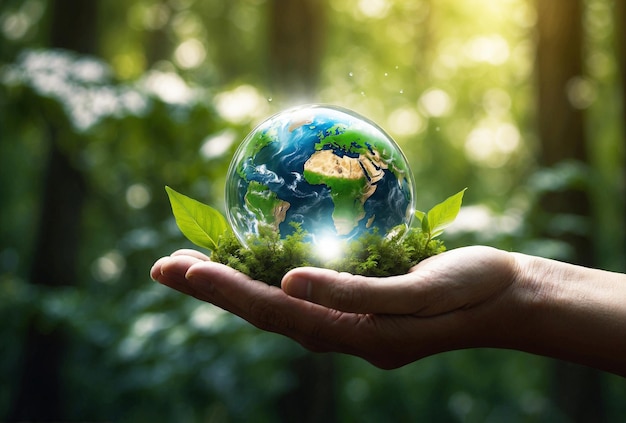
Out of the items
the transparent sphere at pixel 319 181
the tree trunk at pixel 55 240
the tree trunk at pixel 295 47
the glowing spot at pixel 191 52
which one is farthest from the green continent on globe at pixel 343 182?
the glowing spot at pixel 191 52

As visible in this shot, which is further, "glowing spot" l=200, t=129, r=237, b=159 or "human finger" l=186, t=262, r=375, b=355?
"glowing spot" l=200, t=129, r=237, b=159

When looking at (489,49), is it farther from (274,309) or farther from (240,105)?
(274,309)

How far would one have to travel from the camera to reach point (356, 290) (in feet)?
6.69

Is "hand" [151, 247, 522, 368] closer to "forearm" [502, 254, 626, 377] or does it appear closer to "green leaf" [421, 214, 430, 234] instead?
"forearm" [502, 254, 626, 377]

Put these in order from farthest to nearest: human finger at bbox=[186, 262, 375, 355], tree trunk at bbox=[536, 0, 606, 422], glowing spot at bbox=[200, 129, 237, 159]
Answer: tree trunk at bbox=[536, 0, 606, 422]
glowing spot at bbox=[200, 129, 237, 159]
human finger at bbox=[186, 262, 375, 355]

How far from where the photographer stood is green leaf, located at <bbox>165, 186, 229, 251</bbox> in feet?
8.23

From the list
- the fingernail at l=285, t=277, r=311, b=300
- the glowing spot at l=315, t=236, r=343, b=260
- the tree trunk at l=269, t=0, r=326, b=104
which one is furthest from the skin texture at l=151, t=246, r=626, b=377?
the tree trunk at l=269, t=0, r=326, b=104

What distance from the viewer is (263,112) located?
16.2 ft

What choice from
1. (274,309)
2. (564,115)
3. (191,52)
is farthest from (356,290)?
(191,52)

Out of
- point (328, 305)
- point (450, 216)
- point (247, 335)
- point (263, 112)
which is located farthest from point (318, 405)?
point (328, 305)

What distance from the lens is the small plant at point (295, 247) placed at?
7.79 ft

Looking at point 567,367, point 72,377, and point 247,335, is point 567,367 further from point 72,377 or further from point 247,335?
point 72,377

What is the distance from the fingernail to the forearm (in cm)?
97

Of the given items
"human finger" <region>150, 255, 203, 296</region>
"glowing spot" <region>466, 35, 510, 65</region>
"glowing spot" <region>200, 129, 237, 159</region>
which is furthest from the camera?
"glowing spot" <region>466, 35, 510, 65</region>
